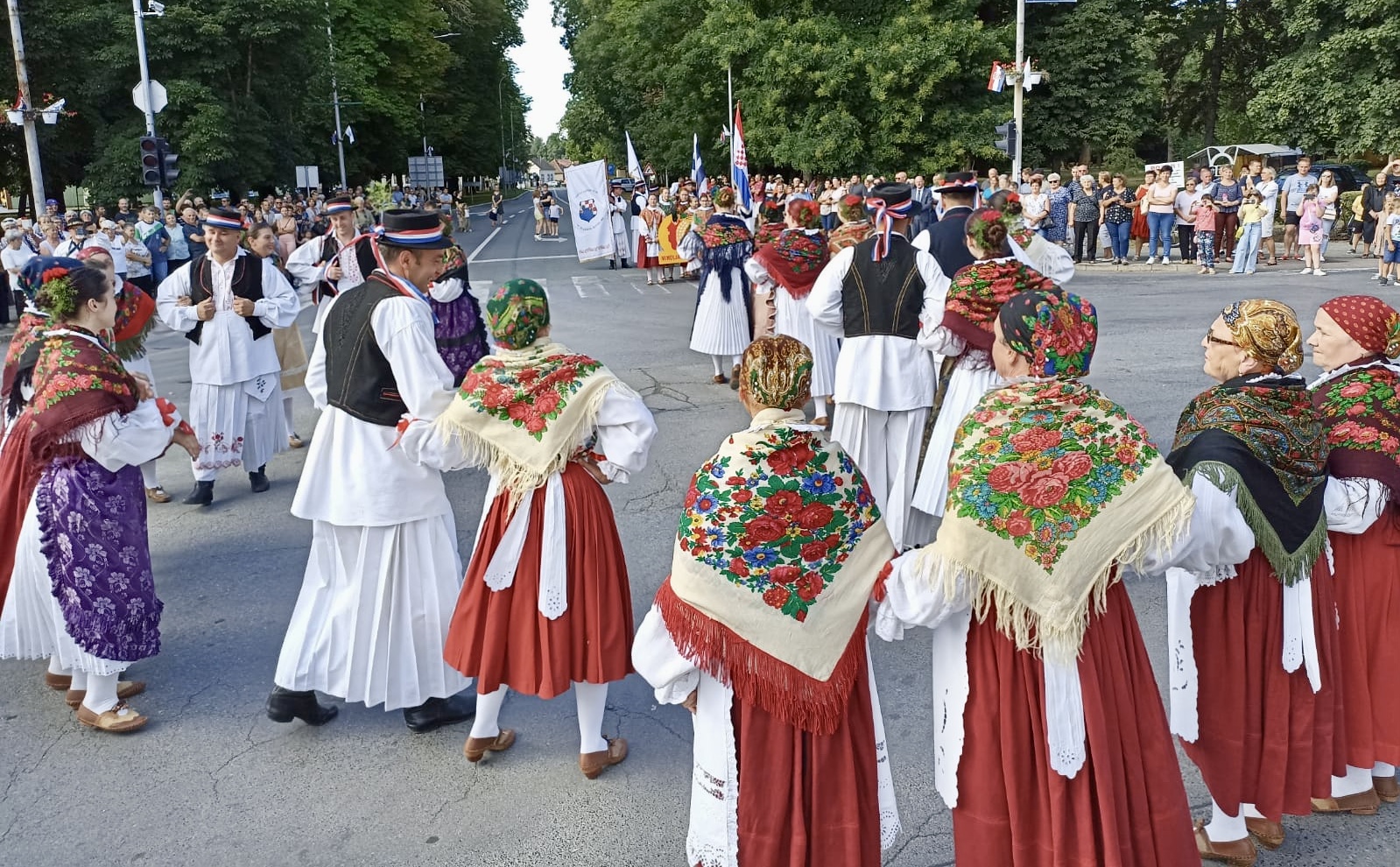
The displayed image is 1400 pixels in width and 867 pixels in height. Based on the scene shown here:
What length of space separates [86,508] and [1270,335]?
170 inches

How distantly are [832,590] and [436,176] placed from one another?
61.3m

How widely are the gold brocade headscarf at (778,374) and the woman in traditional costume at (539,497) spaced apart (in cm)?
106

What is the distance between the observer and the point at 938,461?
5.84m

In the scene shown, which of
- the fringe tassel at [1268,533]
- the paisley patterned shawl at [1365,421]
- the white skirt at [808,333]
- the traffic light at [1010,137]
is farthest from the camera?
the traffic light at [1010,137]

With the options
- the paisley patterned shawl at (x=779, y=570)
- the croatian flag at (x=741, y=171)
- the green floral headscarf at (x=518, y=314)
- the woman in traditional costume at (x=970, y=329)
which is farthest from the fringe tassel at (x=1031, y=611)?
the croatian flag at (x=741, y=171)

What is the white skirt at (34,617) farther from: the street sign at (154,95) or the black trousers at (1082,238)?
the street sign at (154,95)

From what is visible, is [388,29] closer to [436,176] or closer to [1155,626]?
[436,176]

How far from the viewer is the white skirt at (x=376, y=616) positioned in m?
4.27

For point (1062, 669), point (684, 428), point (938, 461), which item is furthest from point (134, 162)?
point (1062, 669)

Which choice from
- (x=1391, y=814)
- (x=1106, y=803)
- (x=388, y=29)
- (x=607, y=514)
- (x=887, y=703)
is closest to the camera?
(x=1106, y=803)

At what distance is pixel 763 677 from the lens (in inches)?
111

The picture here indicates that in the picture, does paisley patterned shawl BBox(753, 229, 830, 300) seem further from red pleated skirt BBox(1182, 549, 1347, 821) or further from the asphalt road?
red pleated skirt BBox(1182, 549, 1347, 821)

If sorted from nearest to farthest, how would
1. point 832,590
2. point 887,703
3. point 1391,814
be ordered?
point 832,590 < point 1391,814 < point 887,703

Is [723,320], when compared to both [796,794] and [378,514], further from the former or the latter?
[796,794]
